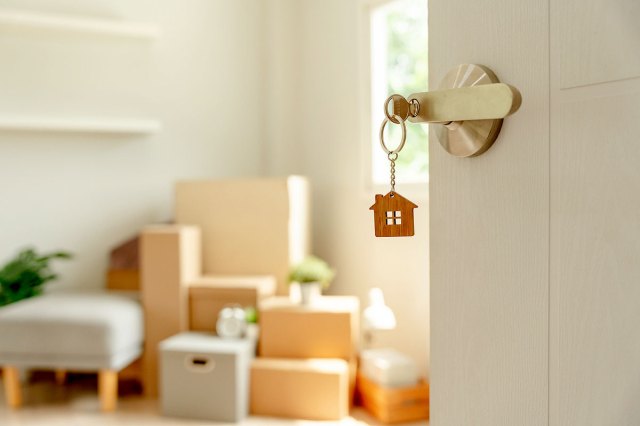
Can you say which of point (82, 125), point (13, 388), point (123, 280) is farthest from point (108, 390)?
point (82, 125)

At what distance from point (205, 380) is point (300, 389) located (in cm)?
34

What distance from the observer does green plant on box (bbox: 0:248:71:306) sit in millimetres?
2676

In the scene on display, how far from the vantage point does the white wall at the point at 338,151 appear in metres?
2.38

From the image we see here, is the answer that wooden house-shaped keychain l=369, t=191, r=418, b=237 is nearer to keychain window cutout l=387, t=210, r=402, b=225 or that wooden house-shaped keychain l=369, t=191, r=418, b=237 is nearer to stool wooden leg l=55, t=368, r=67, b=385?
keychain window cutout l=387, t=210, r=402, b=225

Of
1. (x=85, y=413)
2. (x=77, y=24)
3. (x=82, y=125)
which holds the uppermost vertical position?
(x=77, y=24)

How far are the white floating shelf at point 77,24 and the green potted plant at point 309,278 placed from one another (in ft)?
4.33

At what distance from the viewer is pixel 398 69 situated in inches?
101

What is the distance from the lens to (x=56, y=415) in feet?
7.69
